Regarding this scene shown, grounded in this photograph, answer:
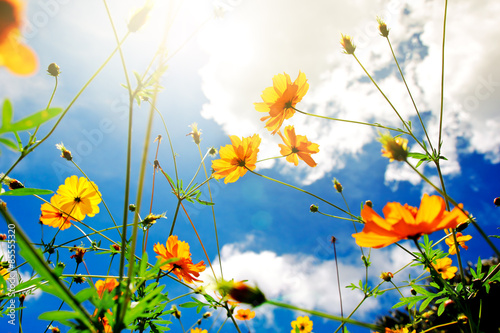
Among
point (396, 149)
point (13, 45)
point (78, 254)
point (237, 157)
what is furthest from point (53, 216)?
point (396, 149)

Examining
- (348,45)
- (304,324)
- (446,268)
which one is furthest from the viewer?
(304,324)

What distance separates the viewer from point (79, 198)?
2020mm

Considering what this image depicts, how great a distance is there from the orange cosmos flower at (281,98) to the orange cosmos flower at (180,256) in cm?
87

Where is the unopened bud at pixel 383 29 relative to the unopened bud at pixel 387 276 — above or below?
above

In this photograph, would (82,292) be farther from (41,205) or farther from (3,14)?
(41,205)

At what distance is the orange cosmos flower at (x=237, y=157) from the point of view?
1752 mm

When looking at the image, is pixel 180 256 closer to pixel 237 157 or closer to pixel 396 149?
pixel 237 157

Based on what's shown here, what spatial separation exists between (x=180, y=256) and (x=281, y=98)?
1.12 m

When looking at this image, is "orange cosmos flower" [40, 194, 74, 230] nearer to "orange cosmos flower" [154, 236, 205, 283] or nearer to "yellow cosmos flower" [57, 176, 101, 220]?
"yellow cosmos flower" [57, 176, 101, 220]

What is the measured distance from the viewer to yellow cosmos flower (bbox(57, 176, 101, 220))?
2.00 meters

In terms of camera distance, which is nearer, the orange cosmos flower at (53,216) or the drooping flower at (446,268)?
the orange cosmos flower at (53,216)

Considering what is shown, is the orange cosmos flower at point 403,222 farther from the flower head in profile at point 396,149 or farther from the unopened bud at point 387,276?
the unopened bud at point 387,276

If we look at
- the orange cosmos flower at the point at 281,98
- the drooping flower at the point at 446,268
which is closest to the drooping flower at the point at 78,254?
the orange cosmos flower at the point at 281,98

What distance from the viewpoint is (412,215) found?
75 cm
